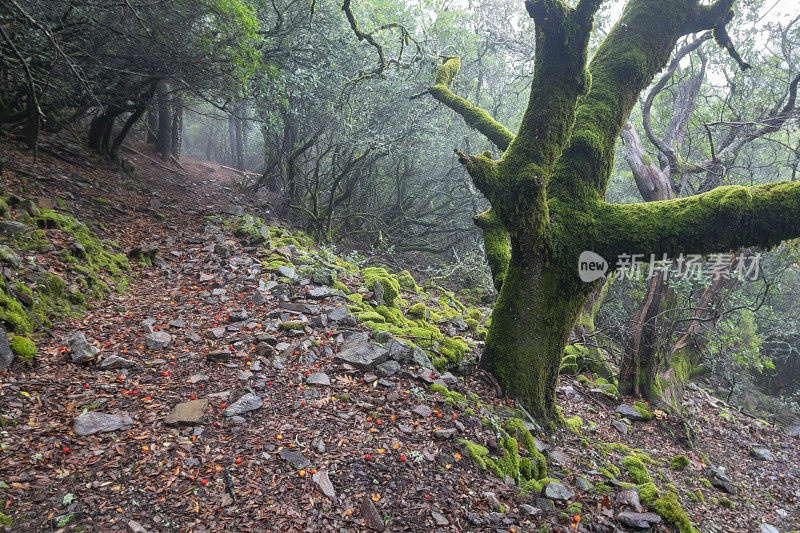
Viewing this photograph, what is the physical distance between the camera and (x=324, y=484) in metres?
2.64

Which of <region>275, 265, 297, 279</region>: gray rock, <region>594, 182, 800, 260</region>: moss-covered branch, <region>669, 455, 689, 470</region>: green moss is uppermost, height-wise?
<region>594, 182, 800, 260</region>: moss-covered branch

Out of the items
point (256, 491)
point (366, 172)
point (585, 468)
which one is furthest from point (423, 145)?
point (256, 491)

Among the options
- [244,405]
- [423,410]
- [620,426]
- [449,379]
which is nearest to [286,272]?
[244,405]

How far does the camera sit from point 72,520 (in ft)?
7.09

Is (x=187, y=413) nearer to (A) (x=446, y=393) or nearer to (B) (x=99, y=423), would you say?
(B) (x=99, y=423)

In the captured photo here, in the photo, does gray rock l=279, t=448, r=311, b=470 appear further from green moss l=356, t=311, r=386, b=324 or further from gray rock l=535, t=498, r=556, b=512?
green moss l=356, t=311, r=386, b=324

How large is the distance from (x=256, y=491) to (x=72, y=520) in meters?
0.97

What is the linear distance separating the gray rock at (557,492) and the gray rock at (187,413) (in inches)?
113

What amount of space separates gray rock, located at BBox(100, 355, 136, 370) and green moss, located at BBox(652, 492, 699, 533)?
15.9 feet

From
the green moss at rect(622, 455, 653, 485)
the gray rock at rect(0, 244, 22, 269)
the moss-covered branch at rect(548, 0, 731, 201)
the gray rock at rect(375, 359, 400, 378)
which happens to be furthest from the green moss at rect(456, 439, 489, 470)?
the gray rock at rect(0, 244, 22, 269)

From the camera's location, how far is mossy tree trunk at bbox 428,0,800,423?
364cm

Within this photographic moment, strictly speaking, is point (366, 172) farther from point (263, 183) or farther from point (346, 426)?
point (346, 426)

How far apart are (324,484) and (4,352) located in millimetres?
2854

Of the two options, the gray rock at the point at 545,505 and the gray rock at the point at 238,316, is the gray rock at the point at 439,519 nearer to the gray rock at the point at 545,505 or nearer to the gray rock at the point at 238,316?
the gray rock at the point at 545,505
